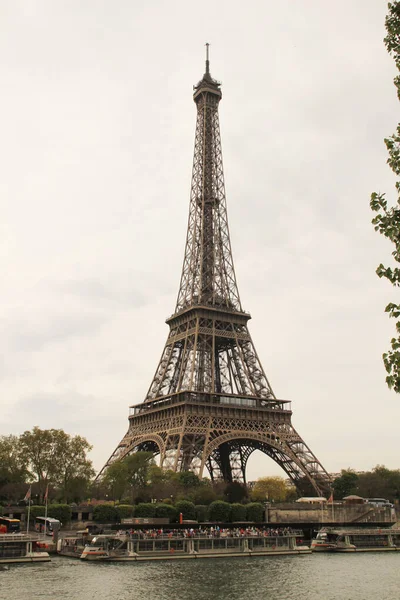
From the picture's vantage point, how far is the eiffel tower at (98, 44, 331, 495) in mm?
80312

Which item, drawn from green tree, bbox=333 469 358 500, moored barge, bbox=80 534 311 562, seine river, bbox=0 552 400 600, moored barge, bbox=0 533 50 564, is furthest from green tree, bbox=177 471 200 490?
green tree, bbox=333 469 358 500

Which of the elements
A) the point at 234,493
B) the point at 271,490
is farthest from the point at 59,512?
the point at 271,490

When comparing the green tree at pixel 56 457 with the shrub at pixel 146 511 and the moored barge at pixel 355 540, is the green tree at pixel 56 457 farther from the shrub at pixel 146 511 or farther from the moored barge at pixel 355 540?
the moored barge at pixel 355 540

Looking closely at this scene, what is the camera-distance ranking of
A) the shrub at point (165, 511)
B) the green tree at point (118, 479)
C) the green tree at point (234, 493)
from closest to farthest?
1. the shrub at point (165, 511)
2. the green tree at point (118, 479)
3. the green tree at point (234, 493)

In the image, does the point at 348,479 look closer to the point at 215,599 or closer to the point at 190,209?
the point at 190,209

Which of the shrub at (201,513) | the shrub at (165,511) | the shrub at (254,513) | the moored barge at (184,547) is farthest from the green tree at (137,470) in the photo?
the moored barge at (184,547)

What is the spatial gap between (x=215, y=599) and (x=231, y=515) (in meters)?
36.6

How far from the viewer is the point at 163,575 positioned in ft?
140

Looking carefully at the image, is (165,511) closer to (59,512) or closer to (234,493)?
(59,512)

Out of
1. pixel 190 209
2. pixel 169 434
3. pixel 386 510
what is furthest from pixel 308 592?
pixel 190 209

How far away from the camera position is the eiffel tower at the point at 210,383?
80.3 m

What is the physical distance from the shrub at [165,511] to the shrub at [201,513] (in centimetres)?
314

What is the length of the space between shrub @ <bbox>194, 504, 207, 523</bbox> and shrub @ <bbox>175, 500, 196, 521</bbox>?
1.14m

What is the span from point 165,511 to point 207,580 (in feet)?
78.4
